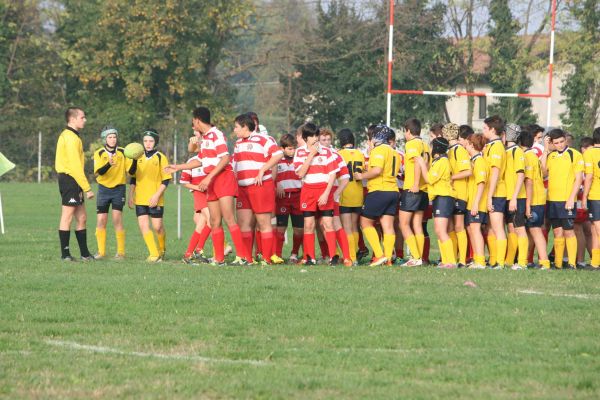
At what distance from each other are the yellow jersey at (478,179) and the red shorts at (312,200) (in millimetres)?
1776

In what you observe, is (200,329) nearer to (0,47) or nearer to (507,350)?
(507,350)

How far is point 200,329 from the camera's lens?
28.1ft

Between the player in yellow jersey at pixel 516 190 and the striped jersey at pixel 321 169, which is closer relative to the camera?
the player in yellow jersey at pixel 516 190

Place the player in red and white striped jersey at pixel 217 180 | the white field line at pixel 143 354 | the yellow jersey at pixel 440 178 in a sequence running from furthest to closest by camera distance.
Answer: the yellow jersey at pixel 440 178, the player in red and white striped jersey at pixel 217 180, the white field line at pixel 143 354

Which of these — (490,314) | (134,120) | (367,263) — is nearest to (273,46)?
(134,120)

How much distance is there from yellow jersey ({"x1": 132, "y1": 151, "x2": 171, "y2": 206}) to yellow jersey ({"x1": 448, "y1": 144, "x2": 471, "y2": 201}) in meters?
3.72

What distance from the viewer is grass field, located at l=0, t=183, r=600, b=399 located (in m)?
6.72

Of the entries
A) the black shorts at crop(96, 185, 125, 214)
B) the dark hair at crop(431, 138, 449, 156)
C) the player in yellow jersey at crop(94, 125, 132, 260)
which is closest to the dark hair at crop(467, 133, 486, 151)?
the dark hair at crop(431, 138, 449, 156)

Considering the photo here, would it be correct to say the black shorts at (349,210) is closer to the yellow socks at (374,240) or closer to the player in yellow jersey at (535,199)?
the yellow socks at (374,240)

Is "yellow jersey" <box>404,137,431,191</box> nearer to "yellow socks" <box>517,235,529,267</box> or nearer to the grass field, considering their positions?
"yellow socks" <box>517,235,529,267</box>

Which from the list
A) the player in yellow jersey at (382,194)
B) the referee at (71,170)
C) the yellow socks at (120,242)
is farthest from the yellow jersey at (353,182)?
the referee at (71,170)

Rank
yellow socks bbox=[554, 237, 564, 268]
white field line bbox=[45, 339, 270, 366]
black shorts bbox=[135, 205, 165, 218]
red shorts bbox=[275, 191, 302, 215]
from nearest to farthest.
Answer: white field line bbox=[45, 339, 270, 366]
yellow socks bbox=[554, 237, 564, 268]
black shorts bbox=[135, 205, 165, 218]
red shorts bbox=[275, 191, 302, 215]

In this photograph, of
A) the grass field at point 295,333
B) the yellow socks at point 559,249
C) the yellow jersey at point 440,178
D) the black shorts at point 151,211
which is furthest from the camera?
the black shorts at point 151,211

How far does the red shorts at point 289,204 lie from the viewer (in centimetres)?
1495
